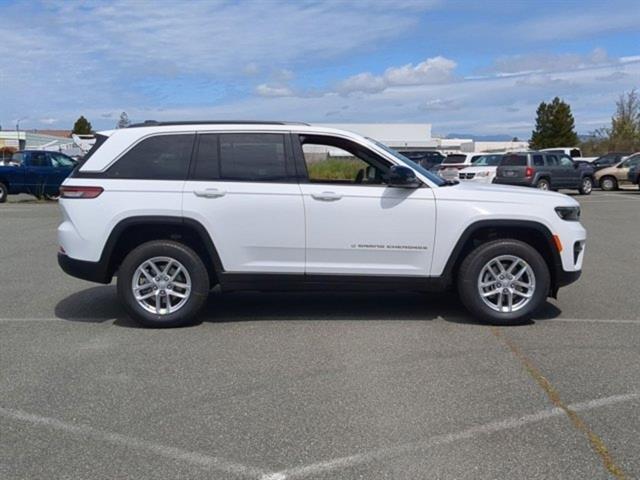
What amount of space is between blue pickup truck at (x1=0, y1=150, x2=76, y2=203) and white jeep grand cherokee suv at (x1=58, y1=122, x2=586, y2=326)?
60.6 ft

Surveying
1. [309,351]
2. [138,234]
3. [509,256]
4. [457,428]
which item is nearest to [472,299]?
[509,256]

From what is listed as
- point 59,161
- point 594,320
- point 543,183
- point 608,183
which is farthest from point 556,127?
point 594,320

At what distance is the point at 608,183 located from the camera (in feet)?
103

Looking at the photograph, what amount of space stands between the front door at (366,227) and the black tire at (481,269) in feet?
1.31

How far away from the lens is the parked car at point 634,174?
30188 millimetres

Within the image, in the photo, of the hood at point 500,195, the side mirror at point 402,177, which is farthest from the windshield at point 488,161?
the side mirror at point 402,177

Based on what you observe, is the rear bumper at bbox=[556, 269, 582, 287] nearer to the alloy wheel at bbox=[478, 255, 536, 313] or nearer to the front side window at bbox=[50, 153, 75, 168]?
the alloy wheel at bbox=[478, 255, 536, 313]

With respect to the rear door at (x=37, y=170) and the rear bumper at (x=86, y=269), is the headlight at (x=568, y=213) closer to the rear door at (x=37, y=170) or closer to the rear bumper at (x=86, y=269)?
the rear bumper at (x=86, y=269)

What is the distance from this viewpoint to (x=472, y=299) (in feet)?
21.6

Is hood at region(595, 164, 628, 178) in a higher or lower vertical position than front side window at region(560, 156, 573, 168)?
lower

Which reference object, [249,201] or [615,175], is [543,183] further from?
[249,201]

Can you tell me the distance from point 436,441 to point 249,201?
313 cm

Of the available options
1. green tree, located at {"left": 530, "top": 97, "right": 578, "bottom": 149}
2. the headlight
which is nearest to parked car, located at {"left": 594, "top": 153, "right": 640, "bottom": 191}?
the headlight

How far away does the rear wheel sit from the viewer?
102 feet
